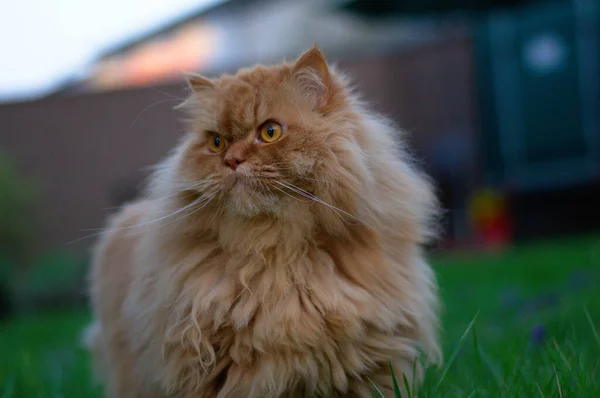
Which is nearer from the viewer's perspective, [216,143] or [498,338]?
[216,143]

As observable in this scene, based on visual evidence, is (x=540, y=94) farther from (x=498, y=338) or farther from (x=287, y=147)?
(x=287, y=147)

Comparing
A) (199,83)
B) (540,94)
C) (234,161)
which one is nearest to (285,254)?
(234,161)

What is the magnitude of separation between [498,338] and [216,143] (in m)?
1.91

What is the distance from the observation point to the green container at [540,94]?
8430 millimetres

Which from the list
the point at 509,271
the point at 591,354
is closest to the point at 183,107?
the point at 591,354

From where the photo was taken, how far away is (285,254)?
1.80 metres

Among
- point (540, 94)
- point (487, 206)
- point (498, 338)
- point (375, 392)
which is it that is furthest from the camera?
point (540, 94)

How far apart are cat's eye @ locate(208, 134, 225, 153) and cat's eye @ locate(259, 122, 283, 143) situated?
16 centimetres

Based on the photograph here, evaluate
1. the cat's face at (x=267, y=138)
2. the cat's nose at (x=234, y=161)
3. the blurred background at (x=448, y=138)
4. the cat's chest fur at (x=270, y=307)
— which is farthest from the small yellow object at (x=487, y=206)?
the cat's nose at (x=234, y=161)

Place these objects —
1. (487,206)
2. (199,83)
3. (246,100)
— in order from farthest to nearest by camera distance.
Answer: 1. (487,206)
2. (199,83)
3. (246,100)

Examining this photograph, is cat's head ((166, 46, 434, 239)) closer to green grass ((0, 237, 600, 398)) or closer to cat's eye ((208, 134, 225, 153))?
cat's eye ((208, 134, 225, 153))

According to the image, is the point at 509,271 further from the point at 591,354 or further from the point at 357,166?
the point at 357,166

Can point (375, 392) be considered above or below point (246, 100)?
below

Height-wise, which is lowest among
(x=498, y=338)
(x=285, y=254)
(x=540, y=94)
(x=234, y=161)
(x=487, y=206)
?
(x=487, y=206)
